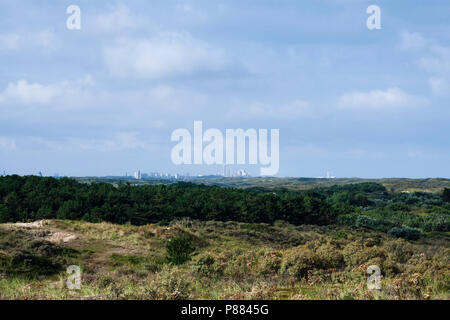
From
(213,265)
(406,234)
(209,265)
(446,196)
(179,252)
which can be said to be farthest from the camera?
(446,196)

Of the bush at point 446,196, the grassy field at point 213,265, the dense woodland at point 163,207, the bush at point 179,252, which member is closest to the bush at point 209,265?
the grassy field at point 213,265

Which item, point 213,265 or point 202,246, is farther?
point 202,246

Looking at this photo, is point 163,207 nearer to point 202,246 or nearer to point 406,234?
point 202,246

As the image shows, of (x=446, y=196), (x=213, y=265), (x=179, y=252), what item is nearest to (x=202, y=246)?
(x=179, y=252)

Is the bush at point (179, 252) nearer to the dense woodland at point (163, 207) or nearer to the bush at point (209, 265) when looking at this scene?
the bush at point (209, 265)

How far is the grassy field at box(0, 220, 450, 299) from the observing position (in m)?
7.86

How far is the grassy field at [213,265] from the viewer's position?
7859 millimetres

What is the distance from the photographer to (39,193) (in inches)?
2061

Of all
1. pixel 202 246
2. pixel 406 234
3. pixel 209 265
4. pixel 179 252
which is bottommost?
pixel 406 234

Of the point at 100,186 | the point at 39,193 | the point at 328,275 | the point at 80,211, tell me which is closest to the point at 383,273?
the point at 328,275

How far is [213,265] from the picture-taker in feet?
52.3
